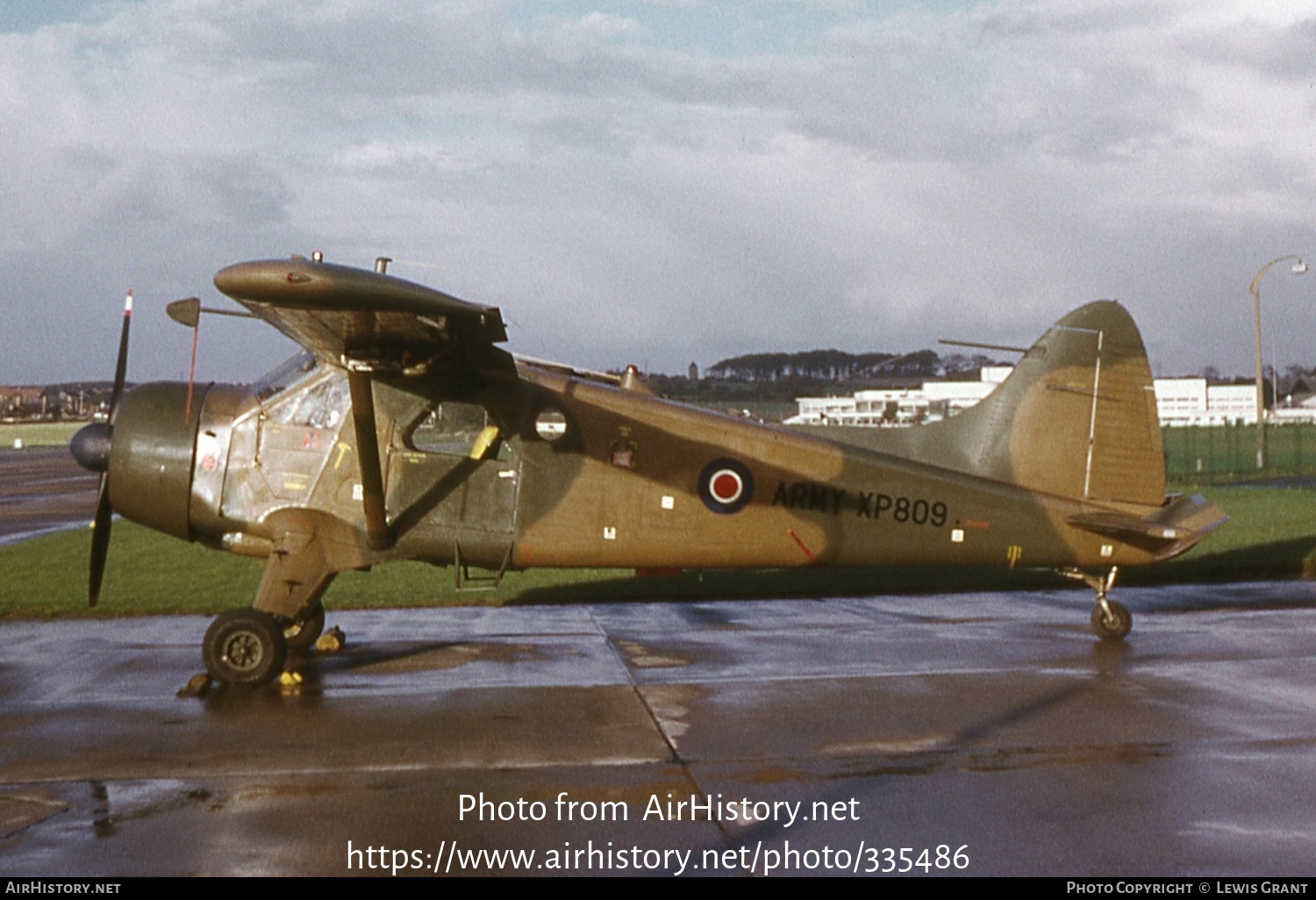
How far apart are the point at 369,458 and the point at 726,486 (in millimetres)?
3059

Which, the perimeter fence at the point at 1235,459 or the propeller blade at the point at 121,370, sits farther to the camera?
the perimeter fence at the point at 1235,459

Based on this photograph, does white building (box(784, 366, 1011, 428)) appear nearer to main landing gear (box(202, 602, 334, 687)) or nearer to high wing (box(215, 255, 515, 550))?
high wing (box(215, 255, 515, 550))

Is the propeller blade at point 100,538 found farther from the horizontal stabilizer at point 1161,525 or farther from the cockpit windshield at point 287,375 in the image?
the horizontal stabilizer at point 1161,525

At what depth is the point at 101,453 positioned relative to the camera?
10.3 m

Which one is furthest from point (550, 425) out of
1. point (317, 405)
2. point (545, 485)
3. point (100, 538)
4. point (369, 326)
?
point (100, 538)

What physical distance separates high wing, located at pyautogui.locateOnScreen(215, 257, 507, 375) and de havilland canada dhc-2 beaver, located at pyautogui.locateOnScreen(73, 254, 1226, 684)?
373 millimetres

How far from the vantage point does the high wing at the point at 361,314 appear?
7.41 metres

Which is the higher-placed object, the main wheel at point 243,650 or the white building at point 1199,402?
the white building at point 1199,402

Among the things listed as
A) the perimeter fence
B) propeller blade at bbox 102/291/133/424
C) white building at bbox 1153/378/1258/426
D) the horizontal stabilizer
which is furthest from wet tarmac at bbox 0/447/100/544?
white building at bbox 1153/378/1258/426

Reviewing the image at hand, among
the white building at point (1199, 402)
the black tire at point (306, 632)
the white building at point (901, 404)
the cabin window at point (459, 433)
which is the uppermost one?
the white building at point (1199, 402)

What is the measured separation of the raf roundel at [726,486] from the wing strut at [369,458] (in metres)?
2.72

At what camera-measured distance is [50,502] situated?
32.4 meters

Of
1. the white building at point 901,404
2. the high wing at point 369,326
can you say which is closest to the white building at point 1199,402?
the white building at point 901,404

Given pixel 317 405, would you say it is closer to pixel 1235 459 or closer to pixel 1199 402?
pixel 1235 459
